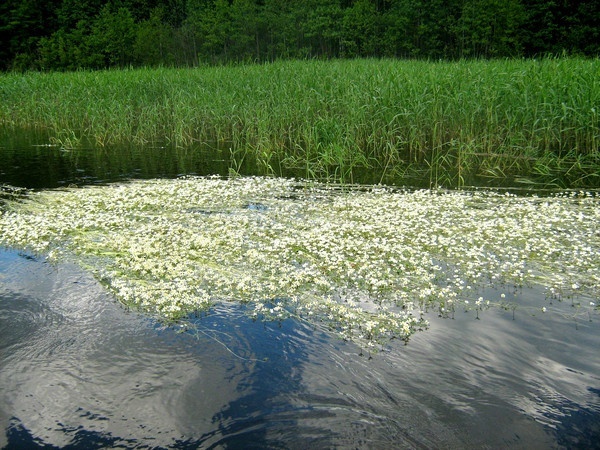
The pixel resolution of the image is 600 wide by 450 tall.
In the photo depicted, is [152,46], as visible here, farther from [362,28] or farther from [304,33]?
[362,28]

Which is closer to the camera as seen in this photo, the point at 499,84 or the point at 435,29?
the point at 499,84

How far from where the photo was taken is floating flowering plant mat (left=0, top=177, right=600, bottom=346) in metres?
4.25

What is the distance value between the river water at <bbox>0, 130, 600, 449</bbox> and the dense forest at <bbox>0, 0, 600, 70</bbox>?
2767 centimetres

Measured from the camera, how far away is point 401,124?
32.4 ft

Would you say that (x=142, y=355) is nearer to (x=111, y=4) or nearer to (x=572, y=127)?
(x=572, y=127)

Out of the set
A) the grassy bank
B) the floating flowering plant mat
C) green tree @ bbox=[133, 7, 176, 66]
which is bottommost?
the floating flowering plant mat

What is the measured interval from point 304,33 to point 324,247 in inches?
1265

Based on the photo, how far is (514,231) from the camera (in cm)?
566

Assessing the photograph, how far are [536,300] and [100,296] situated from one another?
12.5ft

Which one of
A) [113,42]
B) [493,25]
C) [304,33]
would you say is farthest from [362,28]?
[113,42]

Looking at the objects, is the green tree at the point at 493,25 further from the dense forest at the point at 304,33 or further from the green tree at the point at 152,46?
the green tree at the point at 152,46

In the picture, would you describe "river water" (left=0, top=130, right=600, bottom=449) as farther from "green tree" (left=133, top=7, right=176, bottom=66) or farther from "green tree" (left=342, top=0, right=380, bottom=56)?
"green tree" (left=342, top=0, right=380, bottom=56)

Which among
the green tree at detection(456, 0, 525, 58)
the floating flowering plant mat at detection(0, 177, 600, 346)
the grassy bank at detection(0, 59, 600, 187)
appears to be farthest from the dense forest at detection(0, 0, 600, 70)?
the floating flowering plant mat at detection(0, 177, 600, 346)

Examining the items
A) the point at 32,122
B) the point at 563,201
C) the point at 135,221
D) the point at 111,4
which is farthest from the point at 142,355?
the point at 111,4
